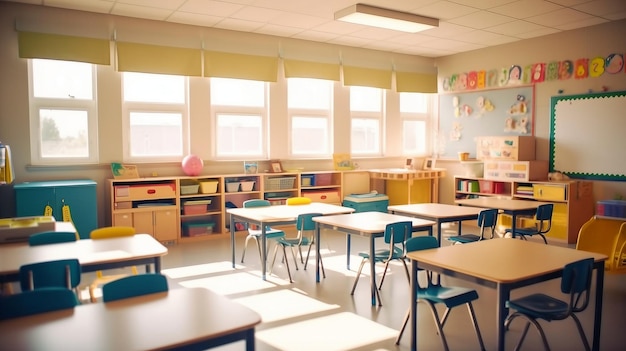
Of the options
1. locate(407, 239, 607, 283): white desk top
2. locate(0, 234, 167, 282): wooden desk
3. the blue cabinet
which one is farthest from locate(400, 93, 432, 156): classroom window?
locate(0, 234, 167, 282): wooden desk

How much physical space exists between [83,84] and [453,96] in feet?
22.5

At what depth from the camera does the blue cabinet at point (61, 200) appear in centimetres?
593

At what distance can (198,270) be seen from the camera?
223 inches

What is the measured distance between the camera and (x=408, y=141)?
10227 millimetres

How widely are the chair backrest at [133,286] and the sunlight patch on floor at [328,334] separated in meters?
1.28

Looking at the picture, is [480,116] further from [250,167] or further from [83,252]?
[83,252]

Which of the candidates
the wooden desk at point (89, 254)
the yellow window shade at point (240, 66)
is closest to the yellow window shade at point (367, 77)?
the yellow window shade at point (240, 66)

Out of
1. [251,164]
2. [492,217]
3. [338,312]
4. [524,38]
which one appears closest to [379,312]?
[338,312]

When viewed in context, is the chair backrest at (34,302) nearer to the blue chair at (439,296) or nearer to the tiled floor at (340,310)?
Answer: the tiled floor at (340,310)

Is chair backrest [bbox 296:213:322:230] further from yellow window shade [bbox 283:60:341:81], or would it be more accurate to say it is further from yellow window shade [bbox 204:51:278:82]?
yellow window shade [bbox 283:60:341:81]

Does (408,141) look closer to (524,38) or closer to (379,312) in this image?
(524,38)

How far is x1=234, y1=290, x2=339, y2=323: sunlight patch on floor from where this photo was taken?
4.21 meters

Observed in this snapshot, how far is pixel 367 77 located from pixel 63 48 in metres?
5.27

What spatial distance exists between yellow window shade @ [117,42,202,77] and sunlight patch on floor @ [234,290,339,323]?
4071 mm
